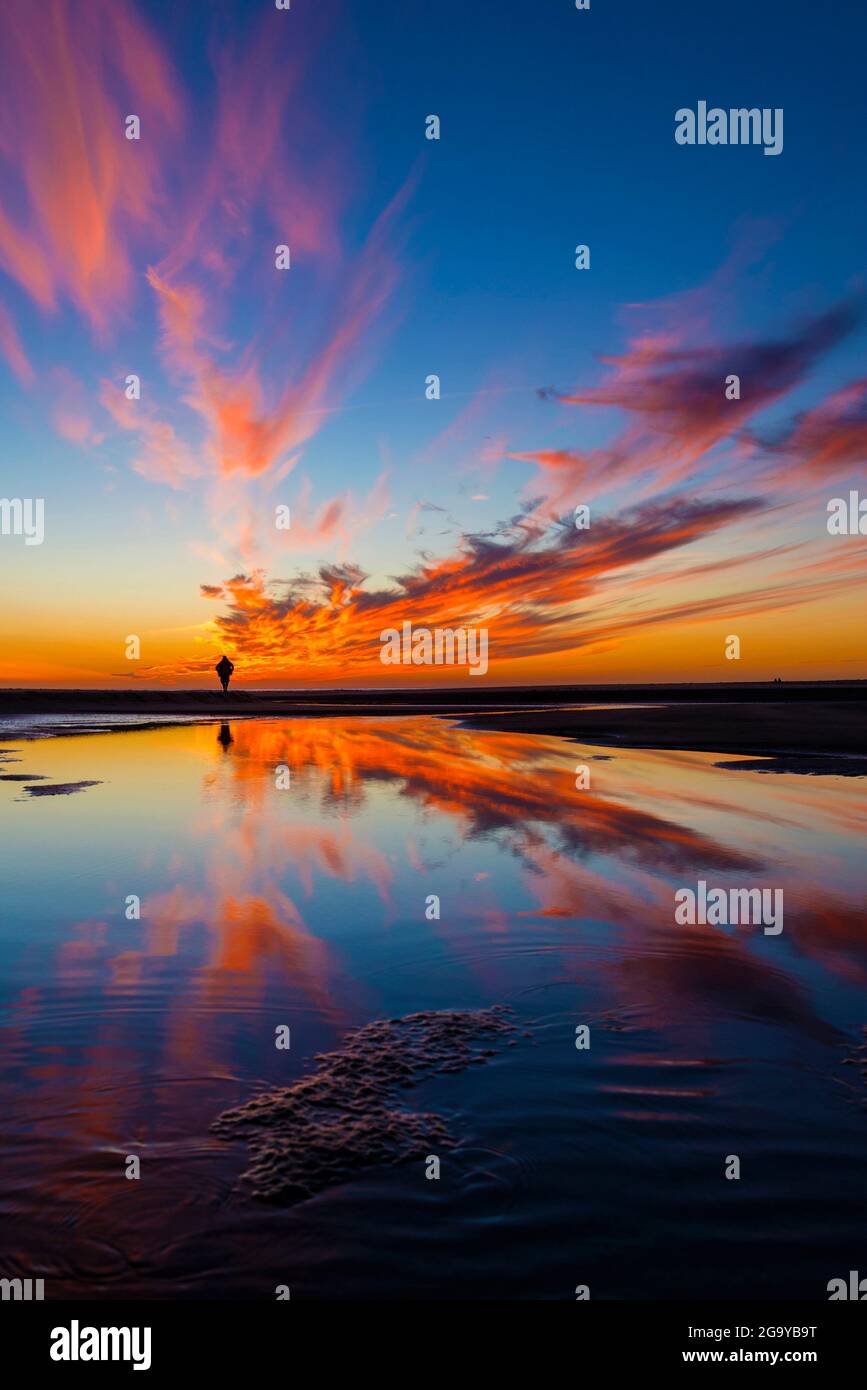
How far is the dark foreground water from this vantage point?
136 inches

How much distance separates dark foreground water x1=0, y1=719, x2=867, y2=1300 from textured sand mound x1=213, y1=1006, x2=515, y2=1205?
0.02 metres

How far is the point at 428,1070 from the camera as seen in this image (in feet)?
16.4

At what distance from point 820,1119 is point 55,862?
984cm

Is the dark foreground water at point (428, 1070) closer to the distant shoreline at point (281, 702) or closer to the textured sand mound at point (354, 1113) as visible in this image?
the textured sand mound at point (354, 1113)

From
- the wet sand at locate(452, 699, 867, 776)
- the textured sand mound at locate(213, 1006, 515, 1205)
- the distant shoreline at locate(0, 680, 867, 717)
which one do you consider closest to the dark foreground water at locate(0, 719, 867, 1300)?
the textured sand mound at locate(213, 1006, 515, 1205)

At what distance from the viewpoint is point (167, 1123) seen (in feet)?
14.6

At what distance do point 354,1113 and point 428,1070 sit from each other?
2.14 feet

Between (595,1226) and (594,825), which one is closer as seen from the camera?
(595,1226)

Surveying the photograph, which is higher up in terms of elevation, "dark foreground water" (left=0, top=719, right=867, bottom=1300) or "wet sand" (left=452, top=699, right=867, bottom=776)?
"wet sand" (left=452, top=699, right=867, bottom=776)

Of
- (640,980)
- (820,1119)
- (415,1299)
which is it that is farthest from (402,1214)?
(640,980)

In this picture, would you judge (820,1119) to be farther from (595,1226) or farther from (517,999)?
(517,999)
